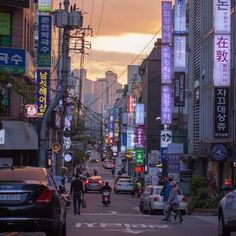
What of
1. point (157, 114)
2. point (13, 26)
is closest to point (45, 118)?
point (13, 26)

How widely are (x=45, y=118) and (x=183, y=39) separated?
25.5m

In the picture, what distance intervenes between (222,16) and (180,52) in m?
14.3

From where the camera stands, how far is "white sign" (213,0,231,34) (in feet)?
123

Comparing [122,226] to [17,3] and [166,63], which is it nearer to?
[17,3]

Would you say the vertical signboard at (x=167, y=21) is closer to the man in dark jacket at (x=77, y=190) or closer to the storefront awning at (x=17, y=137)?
the storefront awning at (x=17, y=137)

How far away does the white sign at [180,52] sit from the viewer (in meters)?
51.6

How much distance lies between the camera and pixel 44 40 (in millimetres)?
39188

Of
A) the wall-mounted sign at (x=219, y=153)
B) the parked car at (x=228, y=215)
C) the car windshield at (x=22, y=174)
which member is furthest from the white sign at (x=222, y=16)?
the car windshield at (x=22, y=174)

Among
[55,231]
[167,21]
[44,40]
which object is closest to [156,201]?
[44,40]

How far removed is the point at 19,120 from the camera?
38156 mm

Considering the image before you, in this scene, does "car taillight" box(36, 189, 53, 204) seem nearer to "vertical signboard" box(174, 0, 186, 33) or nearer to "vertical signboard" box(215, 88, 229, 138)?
"vertical signboard" box(215, 88, 229, 138)

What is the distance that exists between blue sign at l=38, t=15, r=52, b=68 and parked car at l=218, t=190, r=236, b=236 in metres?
23.7

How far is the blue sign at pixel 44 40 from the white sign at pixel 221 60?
928 centimetres

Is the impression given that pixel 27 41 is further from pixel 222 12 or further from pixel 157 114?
pixel 157 114
